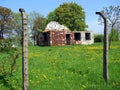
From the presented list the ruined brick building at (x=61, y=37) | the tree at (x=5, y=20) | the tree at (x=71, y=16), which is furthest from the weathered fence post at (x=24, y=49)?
the tree at (x=71, y=16)

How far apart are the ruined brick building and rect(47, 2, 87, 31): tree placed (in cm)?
2011

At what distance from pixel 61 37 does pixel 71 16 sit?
1166 inches

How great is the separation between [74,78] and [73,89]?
6.20 ft

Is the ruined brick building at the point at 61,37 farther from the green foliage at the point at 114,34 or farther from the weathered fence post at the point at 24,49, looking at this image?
the weathered fence post at the point at 24,49

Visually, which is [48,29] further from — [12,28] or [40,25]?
[40,25]

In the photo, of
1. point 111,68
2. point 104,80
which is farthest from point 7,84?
point 111,68

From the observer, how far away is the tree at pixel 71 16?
88994 millimetres

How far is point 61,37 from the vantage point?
61.2m

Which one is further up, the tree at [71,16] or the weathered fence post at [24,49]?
the tree at [71,16]

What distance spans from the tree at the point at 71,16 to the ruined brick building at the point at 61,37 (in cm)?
2011

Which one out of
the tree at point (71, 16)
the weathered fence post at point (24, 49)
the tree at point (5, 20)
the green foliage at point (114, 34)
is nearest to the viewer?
the weathered fence post at point (24, 49)

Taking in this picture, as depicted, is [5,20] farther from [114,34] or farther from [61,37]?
[114,34]

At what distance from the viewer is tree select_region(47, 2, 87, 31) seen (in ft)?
292

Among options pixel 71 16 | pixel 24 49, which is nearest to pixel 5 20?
pixel 71 16
